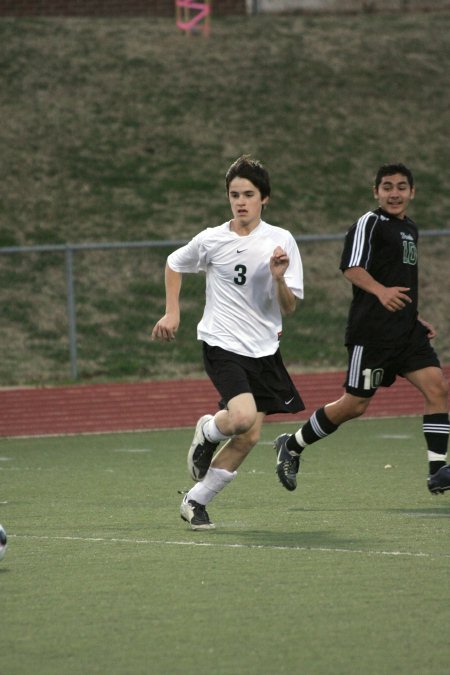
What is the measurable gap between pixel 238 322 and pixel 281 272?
0.50 meters

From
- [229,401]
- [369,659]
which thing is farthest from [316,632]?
[229,401]

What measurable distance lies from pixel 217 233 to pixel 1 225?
15261 mm

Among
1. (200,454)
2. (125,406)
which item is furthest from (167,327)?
(125,406)

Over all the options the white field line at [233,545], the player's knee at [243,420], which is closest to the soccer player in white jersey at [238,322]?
the player's knee at [243,420]

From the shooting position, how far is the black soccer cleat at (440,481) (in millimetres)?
8922

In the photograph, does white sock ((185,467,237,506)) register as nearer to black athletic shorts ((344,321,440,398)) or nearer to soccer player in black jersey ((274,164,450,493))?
soccer player in black jersey ((274,164,450,493))

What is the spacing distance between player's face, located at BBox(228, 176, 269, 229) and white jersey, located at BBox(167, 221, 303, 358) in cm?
11

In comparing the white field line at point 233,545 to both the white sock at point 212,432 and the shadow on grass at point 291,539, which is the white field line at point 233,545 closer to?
the shadow on grass at point 291,539

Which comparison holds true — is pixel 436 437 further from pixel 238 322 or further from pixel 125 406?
pixel 125 406

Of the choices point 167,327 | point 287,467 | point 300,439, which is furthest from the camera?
point 300,439

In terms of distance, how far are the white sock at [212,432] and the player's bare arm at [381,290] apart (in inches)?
54.3

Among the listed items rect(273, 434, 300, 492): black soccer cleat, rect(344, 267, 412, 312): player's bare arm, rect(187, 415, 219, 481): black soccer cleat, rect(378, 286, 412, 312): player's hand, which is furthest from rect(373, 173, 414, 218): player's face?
rect(187, 415, 219, 481): black soccer cleat

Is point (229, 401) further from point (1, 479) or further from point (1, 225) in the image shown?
point (1, 225)

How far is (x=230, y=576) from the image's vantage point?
6703 mm
